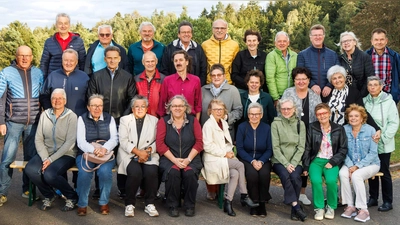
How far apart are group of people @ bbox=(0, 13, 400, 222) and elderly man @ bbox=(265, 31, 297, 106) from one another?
0.20 feet

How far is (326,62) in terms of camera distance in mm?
7188

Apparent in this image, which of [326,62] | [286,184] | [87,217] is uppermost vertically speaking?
[326,62]

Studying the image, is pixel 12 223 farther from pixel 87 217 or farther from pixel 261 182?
pixel 261 182

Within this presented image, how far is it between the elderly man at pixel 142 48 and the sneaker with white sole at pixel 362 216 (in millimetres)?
3786

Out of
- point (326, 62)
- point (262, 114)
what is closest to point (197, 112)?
point (262, 114)

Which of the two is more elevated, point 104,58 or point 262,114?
point 104,58

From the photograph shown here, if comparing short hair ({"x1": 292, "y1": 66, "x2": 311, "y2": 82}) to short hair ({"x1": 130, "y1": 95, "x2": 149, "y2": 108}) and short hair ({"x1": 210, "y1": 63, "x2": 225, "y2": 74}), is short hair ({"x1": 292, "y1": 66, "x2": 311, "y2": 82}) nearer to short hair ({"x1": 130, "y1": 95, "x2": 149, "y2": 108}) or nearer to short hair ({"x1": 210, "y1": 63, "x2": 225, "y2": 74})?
short hair ({"x1": 210, "y1": 63, "x2": 225, "y2": 74})

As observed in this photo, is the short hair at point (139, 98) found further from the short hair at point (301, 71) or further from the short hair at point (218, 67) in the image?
the short hair at point (301, 71)

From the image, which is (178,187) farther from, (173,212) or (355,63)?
(355,63)

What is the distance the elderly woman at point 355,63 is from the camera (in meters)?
7.09

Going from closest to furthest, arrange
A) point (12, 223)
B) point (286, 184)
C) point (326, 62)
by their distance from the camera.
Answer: point (12, 223) < point (286, 184) < point (326, 62)

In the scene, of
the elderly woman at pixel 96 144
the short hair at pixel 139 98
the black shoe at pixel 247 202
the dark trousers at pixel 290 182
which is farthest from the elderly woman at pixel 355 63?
the elderly woman at pixel 96 144

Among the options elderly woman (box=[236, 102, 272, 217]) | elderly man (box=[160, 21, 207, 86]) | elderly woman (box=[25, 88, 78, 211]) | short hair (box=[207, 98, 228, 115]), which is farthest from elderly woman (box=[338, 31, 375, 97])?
elderly woman (box=[25, 88, 78, 211])

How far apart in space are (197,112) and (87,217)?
7.15 feet
